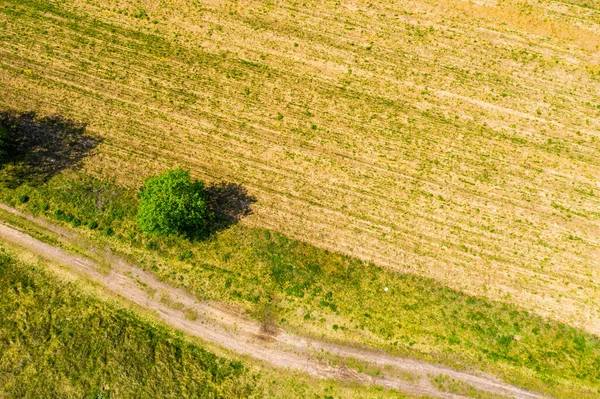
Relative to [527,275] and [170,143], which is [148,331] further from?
[527,275]

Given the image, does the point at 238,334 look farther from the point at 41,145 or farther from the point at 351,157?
the point at 41,145

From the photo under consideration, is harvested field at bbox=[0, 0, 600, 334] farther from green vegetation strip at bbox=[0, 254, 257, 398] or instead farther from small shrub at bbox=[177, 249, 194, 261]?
green vegetation strip at bbox=[0, 254, 257, 398]

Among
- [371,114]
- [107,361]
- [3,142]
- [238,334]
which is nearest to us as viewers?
[107,361]

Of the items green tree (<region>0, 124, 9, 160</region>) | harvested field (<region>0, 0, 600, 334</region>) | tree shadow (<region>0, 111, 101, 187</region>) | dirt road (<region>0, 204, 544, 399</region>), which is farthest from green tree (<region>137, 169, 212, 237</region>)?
green tree (<region>0, 124, 9, 160</region>)

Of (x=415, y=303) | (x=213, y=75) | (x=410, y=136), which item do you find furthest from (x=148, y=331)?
(x=410, y=136)

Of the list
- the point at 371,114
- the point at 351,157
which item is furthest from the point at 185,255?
the point at 371,114

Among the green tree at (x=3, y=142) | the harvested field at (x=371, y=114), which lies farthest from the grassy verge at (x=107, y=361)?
the green tree at (x=3, y=142)
